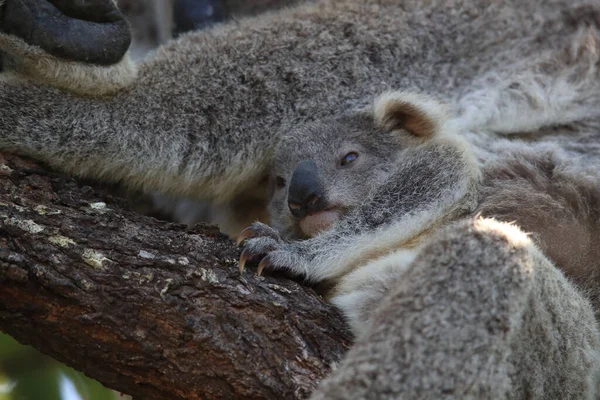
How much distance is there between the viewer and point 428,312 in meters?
2.82

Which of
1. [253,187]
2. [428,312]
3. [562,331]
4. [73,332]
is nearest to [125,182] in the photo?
[253,187]

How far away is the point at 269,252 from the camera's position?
137 inches

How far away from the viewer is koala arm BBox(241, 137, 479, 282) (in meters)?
3.60

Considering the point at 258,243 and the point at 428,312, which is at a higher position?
the point at 258,243

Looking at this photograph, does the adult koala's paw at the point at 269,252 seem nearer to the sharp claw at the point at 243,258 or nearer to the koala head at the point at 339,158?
the sharp claw at the point at 243,258

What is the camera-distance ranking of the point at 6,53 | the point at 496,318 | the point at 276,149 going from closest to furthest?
the point at 496,318, the point at 6,53, the point at 276,149

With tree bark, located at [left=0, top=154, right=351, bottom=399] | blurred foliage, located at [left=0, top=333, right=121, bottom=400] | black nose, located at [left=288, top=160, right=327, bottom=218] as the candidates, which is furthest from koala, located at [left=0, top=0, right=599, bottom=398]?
blurred foliage, located at [left=0, top=333, right=121, bottom=400]

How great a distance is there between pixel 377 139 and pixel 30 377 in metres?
2.17

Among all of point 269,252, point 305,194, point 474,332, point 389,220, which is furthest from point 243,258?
point 474,332

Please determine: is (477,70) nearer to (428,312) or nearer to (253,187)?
(253,187)

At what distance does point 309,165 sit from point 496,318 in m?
1.49

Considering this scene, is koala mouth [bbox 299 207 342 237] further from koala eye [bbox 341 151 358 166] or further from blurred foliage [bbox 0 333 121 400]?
blurred foliage [bbox 0 333 121 400]

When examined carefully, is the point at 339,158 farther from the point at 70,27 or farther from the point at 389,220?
the point at 70,27

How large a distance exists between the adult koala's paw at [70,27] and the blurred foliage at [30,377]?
4.77 feet
